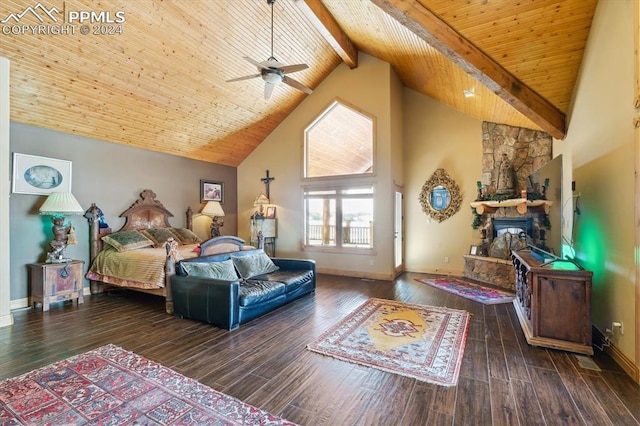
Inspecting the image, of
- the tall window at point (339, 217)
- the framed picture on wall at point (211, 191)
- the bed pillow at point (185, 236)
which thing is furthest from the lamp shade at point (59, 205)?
the tall window at point (339, 217)

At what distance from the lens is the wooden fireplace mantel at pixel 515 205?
5.22 m

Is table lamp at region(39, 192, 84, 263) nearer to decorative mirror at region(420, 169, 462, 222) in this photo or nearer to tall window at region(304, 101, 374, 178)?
tall window at region(304, 101, 374, 178)

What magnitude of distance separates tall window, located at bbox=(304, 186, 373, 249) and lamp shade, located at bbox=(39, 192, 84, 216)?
450 centimetres

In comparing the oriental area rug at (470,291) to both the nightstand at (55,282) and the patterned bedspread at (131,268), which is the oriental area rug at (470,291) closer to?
the patterned bedspread at (131,268)

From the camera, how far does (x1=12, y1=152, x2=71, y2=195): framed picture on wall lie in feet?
14.3

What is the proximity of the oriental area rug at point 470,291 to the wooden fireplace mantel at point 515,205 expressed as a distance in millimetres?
1579

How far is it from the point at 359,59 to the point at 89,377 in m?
7.07

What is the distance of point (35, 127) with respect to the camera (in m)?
4.55

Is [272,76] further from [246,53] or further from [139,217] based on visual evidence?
[139,217]

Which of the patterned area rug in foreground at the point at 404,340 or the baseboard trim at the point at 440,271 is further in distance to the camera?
the baseboard trim at the point at 440,271

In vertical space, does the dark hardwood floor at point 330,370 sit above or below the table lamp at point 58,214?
below

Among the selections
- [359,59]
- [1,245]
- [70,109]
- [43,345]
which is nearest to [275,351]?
[43,345]

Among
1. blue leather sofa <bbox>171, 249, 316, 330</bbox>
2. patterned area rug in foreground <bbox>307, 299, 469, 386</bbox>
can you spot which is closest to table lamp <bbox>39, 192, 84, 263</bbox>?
blue leather sofa <bbox>171, 249, 316, 330</bbox>

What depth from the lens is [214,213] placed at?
7.13m
